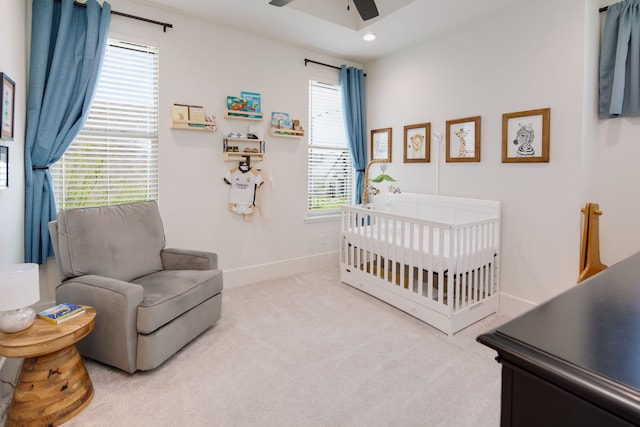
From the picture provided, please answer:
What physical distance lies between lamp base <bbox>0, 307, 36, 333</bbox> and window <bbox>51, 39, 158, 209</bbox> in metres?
1.38

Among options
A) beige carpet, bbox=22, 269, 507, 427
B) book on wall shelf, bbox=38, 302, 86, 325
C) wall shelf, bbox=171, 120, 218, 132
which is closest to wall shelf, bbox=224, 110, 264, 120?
wall shelf, bbox=171, 120, 218, 132

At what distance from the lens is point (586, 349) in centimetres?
59

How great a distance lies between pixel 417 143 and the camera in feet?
12.2

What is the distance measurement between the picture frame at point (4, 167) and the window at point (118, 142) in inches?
27.3

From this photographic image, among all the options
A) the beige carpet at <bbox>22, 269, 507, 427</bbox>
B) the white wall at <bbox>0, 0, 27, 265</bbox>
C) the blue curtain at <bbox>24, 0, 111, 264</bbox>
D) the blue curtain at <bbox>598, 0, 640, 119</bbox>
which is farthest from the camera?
the blue curtain at <bbox>24, 0, 111, 264</bbox>

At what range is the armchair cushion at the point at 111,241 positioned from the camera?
2178mm

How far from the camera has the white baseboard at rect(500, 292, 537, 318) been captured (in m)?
2.86

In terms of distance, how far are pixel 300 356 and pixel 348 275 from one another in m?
1.46

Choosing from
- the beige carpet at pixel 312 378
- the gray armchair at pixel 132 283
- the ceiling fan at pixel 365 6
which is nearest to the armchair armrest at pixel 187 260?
the gray armchair at pixel 132 283

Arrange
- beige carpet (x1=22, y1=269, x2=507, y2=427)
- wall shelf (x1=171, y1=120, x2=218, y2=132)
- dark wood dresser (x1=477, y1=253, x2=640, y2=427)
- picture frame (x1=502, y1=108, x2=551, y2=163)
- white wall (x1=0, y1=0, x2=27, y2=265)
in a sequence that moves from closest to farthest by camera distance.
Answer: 1. dark wood dresser (x1=477, y1=253, x2=640, y2=427)
2. beige carpet (x1=22, y1=269, x2=507, y2=427)
3. white wall (x1=0, y1=0, x2=27, y2=265)
4. picture frame (x1=502, y1=108, x2=551, y2=163)
5. wall shelf (x1=171, y1=120, x2=218, y2=132)

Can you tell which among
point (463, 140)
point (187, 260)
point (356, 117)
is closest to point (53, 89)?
point (187, 260)

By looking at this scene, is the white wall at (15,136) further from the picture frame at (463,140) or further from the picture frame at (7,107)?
the picture frame at (463,140)

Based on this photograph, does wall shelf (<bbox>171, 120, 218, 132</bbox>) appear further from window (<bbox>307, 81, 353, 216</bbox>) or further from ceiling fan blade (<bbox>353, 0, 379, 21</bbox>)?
ceiling fan blade (<bbox>353, 0, 379, 21</bbox>)

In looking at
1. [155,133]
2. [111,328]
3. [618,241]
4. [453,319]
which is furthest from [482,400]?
[155,133]
